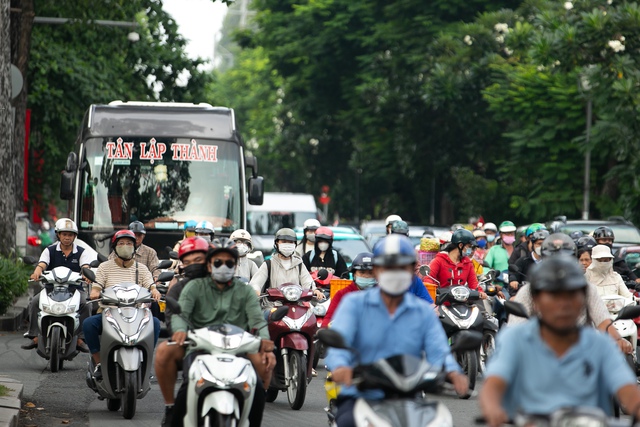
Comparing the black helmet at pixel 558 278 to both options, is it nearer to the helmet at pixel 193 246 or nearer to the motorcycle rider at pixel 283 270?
the helmet at pixel 193 246

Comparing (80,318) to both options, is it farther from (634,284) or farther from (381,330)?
(381,330)

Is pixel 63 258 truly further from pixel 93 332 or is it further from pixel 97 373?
pixel 97 373

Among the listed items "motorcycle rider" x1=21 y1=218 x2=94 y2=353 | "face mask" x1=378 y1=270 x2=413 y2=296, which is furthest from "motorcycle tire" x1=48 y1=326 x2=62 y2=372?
"face mask" x1=378 y1=270 x2=413 y2=296

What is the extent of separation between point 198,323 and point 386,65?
35732 mm

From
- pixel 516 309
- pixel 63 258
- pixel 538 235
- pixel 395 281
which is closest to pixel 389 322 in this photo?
pixel 395 281

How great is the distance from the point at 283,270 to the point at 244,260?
1.77 m

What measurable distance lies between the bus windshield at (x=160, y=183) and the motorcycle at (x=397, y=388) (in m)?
13.5

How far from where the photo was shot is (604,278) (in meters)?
12.8

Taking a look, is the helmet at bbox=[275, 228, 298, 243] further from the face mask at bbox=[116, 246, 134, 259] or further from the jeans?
the jeans

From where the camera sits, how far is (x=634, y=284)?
567 inches

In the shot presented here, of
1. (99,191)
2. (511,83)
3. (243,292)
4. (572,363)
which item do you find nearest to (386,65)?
(511,83)

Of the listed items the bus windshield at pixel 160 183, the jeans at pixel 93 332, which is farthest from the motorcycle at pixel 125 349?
the bus windshield at pixel 160 183

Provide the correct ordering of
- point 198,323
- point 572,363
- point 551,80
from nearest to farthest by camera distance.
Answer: point 572,363, point 198,323, point 551,80

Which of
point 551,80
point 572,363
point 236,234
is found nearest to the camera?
point 572,363
